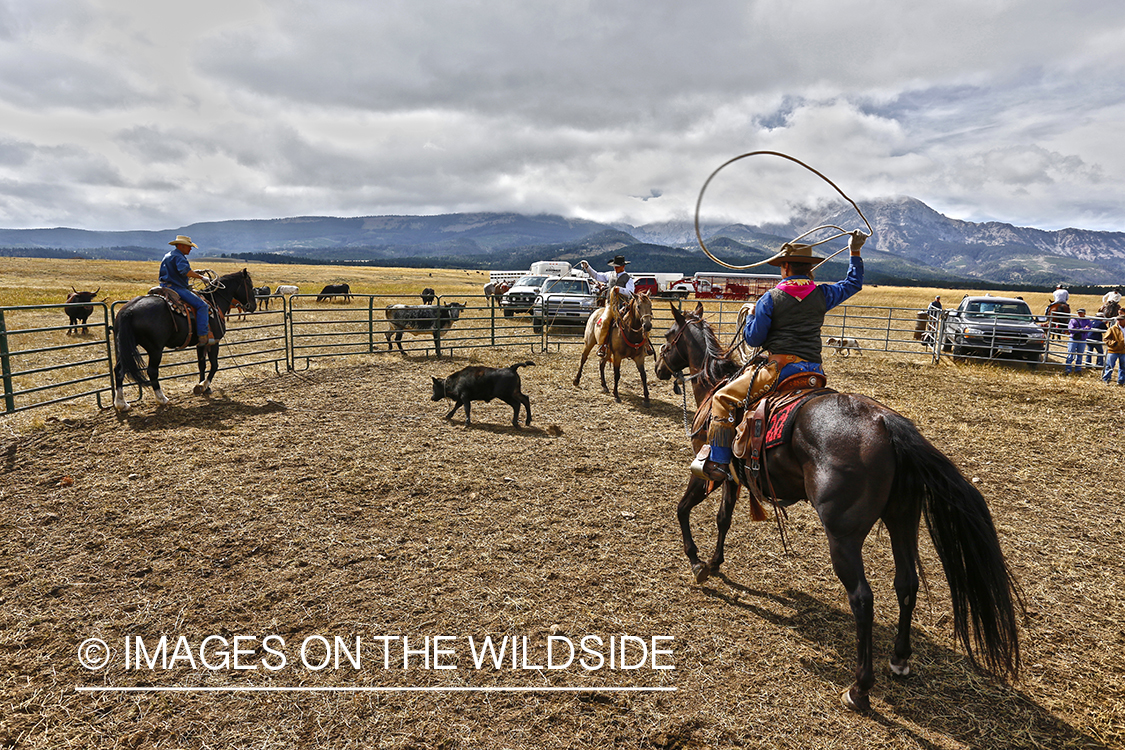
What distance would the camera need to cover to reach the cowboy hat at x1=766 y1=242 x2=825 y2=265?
12.9 feet

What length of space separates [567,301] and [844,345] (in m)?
8.97

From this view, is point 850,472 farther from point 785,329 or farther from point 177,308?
point 177,308

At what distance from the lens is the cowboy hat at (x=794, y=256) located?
12.9 ft

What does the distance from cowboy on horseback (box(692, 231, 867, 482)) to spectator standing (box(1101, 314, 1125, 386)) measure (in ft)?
40.2

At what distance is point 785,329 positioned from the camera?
3.96 meters

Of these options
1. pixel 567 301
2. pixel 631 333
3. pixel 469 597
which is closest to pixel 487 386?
pixel 631 333

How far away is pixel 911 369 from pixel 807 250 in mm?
12232

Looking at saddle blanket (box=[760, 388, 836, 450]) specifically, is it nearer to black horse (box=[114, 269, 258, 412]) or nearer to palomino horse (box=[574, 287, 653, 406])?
palomino horse (box=[574, 287, 653, 406])

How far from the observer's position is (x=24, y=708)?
9.75 ft

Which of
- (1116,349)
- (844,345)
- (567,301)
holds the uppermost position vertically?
(567,301)

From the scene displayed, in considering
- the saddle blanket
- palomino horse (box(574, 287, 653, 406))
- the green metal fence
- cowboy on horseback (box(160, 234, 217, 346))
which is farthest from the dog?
cowboy on horseback (box(160, 234, 217, 346))

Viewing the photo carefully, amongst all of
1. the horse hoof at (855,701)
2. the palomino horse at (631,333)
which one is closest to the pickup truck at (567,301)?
the palomino horse at (631,333)

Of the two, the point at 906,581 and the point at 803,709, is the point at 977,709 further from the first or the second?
the point at 803,709

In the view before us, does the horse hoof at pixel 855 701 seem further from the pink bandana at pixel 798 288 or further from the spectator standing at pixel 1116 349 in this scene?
the spectator standing at pixel 1116 349
